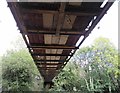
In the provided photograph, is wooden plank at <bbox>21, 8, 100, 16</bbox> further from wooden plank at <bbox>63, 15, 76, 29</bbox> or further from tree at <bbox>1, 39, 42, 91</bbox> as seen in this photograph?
tree at <bbox>1, 39, 42, 91</bbox>

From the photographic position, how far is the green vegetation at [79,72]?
791 centimetres

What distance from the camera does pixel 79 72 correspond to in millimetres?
10352

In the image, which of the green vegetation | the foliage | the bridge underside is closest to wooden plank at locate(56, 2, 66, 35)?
the bridge underside

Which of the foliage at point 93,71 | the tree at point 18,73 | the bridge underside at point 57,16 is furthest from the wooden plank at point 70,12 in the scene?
the foliage at point 93,71

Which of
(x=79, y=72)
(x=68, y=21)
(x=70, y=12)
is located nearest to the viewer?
(x=70, y=12)

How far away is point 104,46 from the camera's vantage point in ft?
33.0

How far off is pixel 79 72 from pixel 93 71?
68 cm

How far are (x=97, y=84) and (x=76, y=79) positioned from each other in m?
0.98

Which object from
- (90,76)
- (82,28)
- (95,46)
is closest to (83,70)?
(90,76)

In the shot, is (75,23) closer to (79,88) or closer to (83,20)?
(83,20)

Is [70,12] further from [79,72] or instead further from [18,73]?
[79,72]

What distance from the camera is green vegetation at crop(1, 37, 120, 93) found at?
7.91 m

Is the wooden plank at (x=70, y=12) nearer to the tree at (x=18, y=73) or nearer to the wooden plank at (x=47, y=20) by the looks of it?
the wooden plank at (x=47, y=20)

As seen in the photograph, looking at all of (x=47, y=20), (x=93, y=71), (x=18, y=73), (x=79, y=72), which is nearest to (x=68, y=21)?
(x=47, y=20)
